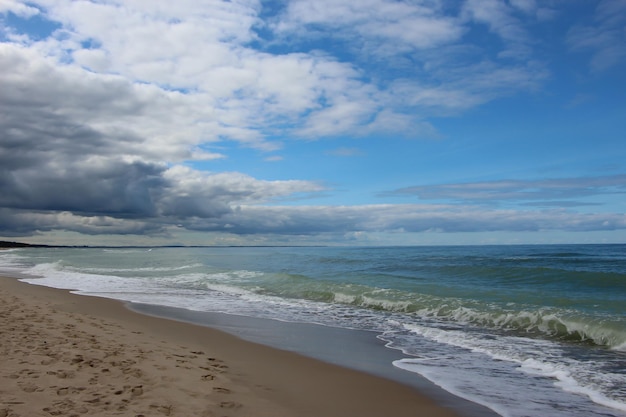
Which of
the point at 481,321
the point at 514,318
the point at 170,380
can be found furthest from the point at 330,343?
the point at 514,318

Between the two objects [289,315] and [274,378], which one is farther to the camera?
[289,315]

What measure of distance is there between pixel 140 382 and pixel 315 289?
534 inches

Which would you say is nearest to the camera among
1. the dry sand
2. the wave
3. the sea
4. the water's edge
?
the dry sand

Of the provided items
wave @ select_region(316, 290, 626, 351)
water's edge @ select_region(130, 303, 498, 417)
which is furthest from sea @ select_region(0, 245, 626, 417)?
water's edge @ select_region(130, 303, 498, 417)

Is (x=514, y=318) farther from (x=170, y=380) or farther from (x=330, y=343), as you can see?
(x=170, y=380)

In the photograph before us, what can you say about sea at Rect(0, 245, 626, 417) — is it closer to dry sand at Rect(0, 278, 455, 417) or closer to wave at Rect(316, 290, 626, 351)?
wave at Rect(316, 290, 626, 351)

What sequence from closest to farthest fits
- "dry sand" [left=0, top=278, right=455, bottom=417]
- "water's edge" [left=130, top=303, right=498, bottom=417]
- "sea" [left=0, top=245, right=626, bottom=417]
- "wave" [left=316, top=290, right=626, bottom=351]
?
"dry sand" [left=0, top=278, right=455, bottom=417] → "water's edge" [left=130, top=303, right=498, bottom=417] → "sea" [left=0, top=245, right=626, bottom=417] → "wave" [left=316, top=290, right=626, bottom=351]

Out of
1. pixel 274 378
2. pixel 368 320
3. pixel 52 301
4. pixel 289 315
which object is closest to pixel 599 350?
pixel 368 320

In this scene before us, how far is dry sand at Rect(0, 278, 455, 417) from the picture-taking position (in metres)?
4.74

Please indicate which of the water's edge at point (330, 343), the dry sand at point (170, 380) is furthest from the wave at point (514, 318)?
the dry sand at point (170, 380)

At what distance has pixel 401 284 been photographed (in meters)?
19.8

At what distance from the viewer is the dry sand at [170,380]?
4738 millimetres

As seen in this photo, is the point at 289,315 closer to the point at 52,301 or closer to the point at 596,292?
the point at 52,301

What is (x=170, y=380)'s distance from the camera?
5762mm
